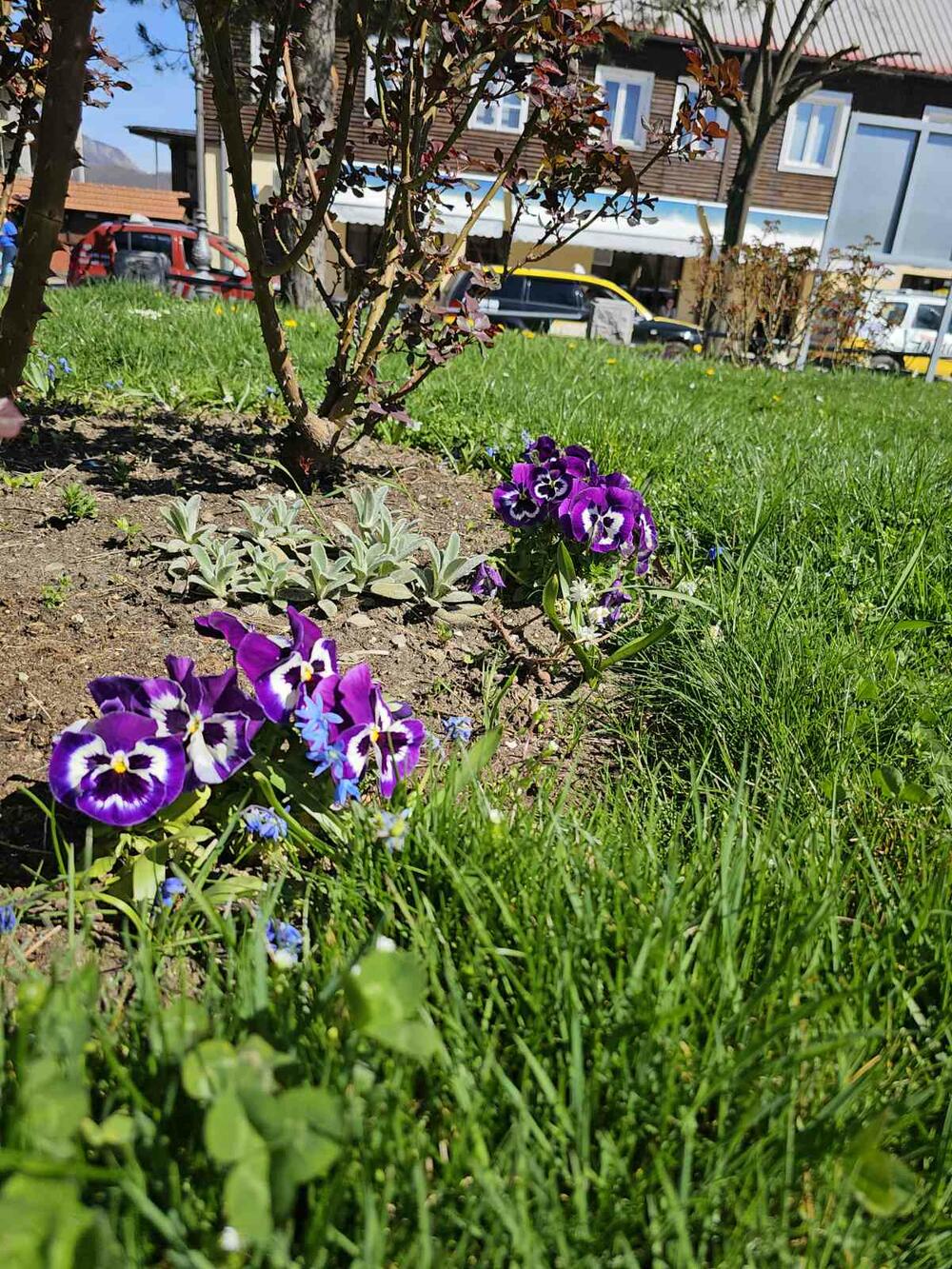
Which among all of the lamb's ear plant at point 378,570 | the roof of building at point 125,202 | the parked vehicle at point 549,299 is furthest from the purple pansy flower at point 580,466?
the roof of building at point 125,202

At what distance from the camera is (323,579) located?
260 cm

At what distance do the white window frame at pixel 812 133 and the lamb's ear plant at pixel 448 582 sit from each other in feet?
88.7

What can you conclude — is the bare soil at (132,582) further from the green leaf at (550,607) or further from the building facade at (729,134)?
the building facade at (729,134)

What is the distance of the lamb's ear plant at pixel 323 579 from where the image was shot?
257 cm

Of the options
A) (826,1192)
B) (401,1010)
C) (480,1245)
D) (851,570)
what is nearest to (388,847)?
(401,1010)

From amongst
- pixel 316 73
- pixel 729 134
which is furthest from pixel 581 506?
pixel 729 134

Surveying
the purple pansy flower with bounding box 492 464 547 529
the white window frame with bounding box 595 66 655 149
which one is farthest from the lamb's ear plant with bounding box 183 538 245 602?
the white window frame with bounding box 595 66 655 149

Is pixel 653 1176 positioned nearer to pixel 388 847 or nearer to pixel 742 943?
pixel 742 943

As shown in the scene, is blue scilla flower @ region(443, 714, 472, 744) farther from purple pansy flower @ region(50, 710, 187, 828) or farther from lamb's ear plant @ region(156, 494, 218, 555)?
lamb's ear plant @ region(156, 494, 218, 555)

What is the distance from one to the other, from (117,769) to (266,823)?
250mm

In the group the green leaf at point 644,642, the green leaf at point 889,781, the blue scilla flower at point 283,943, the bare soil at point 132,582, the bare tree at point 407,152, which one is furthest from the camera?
the bare tree at point 407,152

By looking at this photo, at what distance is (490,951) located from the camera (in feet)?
4.17

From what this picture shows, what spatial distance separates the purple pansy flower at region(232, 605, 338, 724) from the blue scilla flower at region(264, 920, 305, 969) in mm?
379

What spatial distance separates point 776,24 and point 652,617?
1142 inches
